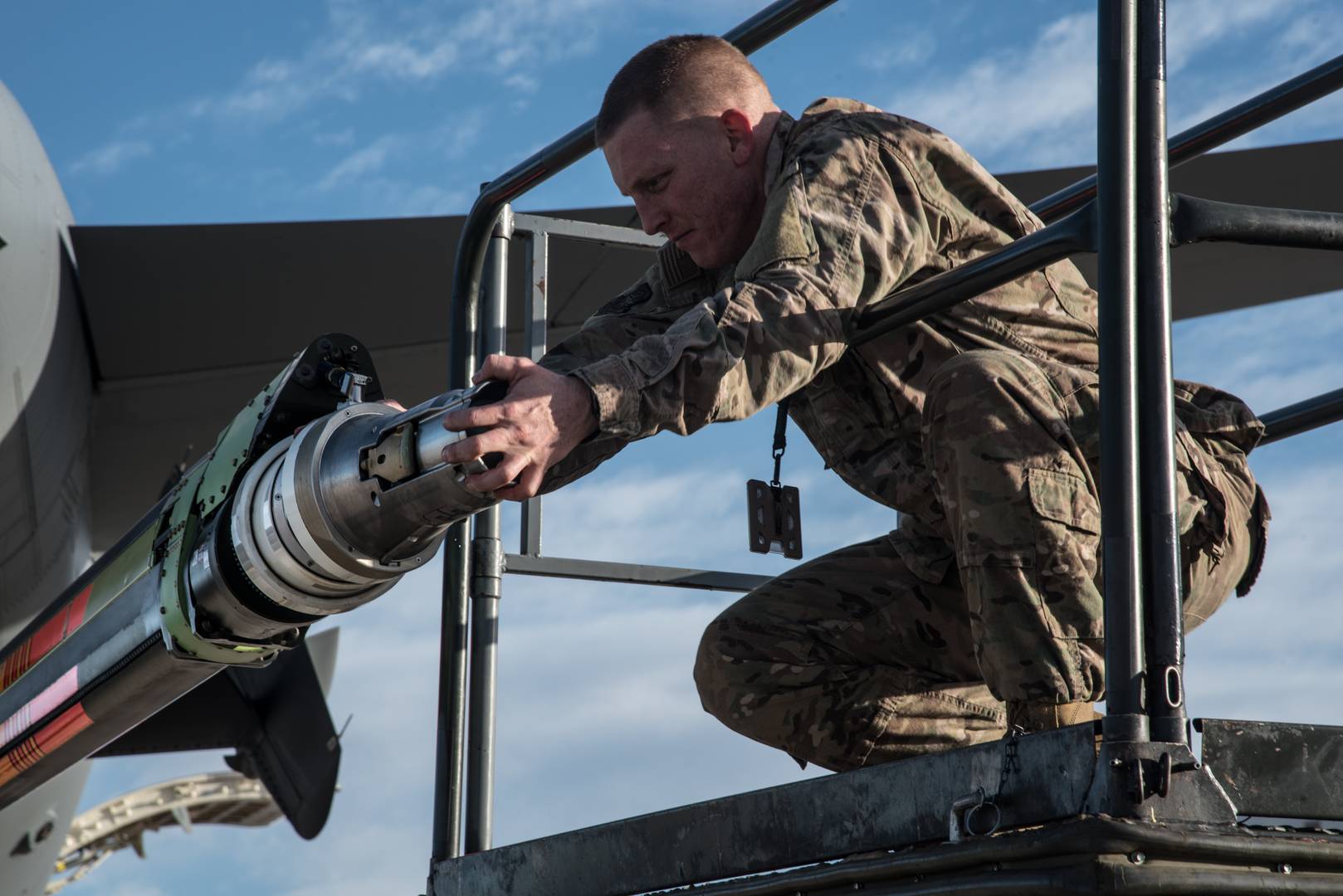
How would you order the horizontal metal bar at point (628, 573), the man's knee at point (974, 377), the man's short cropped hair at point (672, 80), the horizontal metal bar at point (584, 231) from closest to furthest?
the man's knee at point (974, 377) → the man's short cropped hair at point (672, 80) → the horizontal metal bar at point (628, 573) → the horizontal metal bar at point (584, 231)

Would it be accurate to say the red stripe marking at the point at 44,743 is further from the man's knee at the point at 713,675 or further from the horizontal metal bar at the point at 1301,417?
the horizontal metal bar at the point at 1301,417

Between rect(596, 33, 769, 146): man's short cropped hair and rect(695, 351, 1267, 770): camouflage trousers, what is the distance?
64 cm

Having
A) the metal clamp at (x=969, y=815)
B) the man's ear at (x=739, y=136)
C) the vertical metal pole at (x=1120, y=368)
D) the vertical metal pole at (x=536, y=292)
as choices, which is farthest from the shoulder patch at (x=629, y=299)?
the metal clamp at (x=969, y=815)

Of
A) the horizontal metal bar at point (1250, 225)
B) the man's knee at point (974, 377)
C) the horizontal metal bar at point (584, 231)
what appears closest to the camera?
the horizontal metal bar at point (1250, 225)

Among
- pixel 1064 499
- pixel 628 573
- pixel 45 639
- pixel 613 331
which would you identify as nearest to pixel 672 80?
pixel 613 331

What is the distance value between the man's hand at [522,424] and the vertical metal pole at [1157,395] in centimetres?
64

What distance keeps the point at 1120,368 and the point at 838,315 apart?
515 millimetres

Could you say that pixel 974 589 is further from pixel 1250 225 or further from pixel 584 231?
pixel 584 231

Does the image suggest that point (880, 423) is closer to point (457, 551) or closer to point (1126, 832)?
point (457, 551)

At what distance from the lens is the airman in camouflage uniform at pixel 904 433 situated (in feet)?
6.00

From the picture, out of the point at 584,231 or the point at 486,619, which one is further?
the point at 584,231

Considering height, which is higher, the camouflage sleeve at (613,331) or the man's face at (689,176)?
the man's face at (689,176)

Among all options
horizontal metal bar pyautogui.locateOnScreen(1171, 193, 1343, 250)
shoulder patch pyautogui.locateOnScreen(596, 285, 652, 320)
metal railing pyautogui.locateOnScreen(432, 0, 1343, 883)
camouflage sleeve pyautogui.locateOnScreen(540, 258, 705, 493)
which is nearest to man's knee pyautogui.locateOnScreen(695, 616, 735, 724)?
camouflage sleeve pyautogui.locateOnScreen(540, 258, 705, 493)

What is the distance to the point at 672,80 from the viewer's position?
89.6 inches
